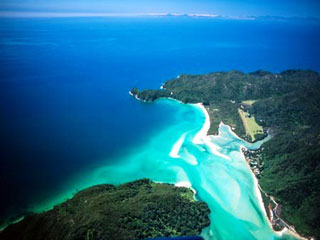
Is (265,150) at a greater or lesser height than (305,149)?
lesser

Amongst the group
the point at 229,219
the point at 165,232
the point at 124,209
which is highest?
the point at 124,209

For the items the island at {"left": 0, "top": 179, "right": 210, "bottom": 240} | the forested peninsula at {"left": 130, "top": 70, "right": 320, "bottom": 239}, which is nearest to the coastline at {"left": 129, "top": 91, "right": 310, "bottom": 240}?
the forested peninsula at {"left": 130, "top": 70, "right": 320, "bottom": 239}

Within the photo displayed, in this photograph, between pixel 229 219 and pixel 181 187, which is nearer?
pixel 229 219

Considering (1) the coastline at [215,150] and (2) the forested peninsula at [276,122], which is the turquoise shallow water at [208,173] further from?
(2) the forested peninsula at [276,122]

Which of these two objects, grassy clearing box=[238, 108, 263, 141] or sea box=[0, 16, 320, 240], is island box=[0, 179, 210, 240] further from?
grassy clearing box=[238, 108, 263, 141]

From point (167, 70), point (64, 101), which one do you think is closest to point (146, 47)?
point (167, 70)

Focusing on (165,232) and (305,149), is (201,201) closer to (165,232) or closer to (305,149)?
(165,232)

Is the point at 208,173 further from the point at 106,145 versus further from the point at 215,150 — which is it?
the point at 106,145
